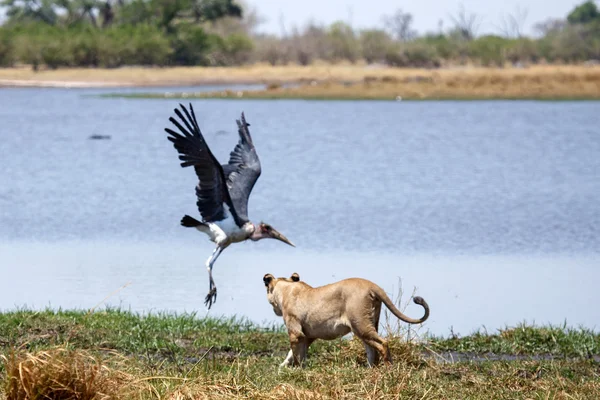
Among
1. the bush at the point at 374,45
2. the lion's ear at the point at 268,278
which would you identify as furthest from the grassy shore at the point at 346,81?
the lion's ear at the point at 268,278

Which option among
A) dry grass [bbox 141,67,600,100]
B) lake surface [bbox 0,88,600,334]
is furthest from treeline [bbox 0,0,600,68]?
lake surface [bbox 0,88,600,334]

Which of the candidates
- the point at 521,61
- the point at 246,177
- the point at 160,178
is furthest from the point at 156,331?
the point at 521,61

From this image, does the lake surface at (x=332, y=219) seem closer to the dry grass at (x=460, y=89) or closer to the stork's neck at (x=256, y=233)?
the stork's neck at (x=256, y=233)

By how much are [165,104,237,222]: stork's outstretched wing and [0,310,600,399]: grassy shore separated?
1063mm

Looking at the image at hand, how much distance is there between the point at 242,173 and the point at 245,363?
10.6 feet

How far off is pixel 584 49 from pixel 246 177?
66302mm

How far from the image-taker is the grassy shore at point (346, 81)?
47.9 meters

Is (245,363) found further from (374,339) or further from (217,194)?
(217,194)

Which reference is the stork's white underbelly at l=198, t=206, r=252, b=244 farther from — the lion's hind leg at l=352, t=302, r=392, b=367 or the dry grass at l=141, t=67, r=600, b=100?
the dry grass at l=141, t=67, r=600, b=100

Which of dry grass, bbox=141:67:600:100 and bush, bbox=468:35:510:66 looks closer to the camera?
dry grass, bbox=141:67:600:100

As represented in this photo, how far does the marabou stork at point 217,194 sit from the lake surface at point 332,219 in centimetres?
69

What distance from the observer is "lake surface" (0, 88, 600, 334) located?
10906 mm

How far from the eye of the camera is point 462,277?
1190 centimetres

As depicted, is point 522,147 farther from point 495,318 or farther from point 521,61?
point 521,61
